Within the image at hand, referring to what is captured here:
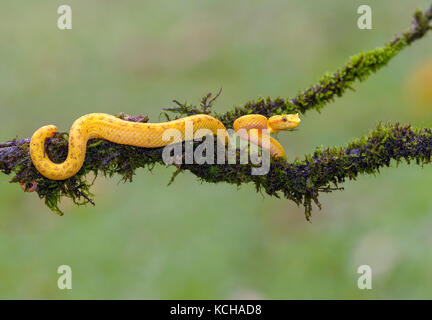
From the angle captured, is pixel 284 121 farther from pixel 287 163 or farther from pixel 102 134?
pixel 102 134

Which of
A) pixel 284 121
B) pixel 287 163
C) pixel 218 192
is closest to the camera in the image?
pixel 287 163

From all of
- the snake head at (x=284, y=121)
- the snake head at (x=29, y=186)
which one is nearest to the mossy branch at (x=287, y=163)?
the snake head at (x=29, y=186)

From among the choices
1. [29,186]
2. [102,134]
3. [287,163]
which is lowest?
[29,186]

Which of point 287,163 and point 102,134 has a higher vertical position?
point 102,134

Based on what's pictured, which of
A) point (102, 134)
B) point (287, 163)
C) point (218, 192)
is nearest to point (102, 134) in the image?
point (102, 134)

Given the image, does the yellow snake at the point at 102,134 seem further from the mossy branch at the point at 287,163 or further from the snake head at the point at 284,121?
the snake head at the point at 284,121

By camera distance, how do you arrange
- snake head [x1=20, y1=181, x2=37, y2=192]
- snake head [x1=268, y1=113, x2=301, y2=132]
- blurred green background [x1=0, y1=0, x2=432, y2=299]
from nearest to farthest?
snake head [x1=20, y1=181, x2=37, y2=192]
snake head [x1=268, y1=113, x2=301, y2=132]
blurred green background [x1=0, y1=0, x2=432, y2=299]

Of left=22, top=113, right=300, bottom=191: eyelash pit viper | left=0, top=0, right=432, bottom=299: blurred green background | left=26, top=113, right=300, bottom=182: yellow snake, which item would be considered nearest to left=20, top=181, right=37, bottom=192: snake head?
left=22, top=113, right=300, bottom=191: eyelash pit viper

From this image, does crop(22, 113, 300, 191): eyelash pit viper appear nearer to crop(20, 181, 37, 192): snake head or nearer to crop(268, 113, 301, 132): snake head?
crop(20, 181, 37, 192): snake head

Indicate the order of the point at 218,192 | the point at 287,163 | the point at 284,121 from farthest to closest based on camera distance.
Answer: the point at 218,192 → the point at 284,121 → the point at 287,163
